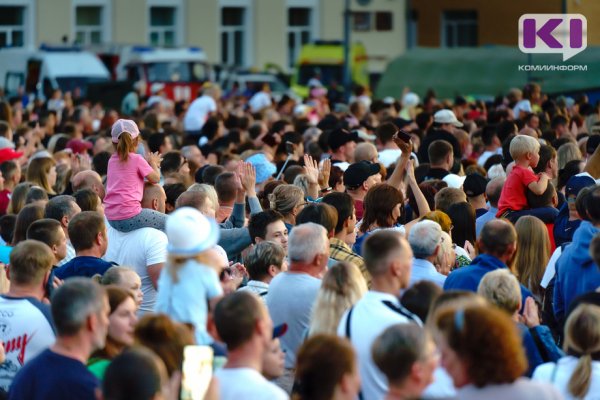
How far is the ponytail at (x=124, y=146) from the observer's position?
10117mm

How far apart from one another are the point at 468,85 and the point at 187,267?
22.5 m

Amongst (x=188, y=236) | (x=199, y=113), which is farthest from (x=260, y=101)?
(x=188, y=236)

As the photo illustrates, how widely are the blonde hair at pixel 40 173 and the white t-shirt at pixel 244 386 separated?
298 inches

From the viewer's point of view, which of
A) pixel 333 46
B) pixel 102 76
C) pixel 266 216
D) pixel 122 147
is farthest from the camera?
pixel 333 46

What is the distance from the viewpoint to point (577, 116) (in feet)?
59.9

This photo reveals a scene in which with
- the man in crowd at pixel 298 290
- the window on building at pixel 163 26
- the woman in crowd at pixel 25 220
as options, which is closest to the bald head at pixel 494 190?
the woman in crowd at pixel 25 220

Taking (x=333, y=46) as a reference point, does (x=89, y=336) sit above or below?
below

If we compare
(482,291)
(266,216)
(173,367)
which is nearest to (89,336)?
(173,367)

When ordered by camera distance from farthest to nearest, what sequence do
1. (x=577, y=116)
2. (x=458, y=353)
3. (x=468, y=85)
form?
(x=468, y=85) < (x=577, y=116) < (x=458, y=353)

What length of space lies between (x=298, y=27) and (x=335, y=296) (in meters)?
41.0

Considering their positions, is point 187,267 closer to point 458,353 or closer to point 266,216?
point 458,353

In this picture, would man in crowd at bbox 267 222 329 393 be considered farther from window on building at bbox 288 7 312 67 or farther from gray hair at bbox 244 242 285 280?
window on building at bbox 288 7 312 67

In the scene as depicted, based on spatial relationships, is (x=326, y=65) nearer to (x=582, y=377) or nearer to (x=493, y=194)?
(x=493, y=194)

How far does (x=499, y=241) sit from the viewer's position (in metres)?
7.71
